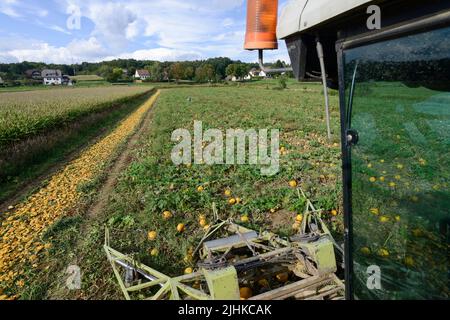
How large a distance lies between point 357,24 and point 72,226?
14.9 ft

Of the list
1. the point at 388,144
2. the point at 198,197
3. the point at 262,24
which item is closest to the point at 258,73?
the point at 198,197

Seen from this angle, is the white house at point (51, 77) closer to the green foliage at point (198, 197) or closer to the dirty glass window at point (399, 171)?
the green foliage at point (198, 197)

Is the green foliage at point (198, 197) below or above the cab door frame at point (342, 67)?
below

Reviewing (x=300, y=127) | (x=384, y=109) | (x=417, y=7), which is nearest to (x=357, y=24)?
(x=417, y=7)

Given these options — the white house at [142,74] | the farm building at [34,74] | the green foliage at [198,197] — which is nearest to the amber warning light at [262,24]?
the green foliage at [198,197]

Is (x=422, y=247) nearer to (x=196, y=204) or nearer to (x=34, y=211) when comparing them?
(x=196, y=204)

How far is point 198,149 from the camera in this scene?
9.00 m

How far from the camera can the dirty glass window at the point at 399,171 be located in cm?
169

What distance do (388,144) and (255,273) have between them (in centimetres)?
172
